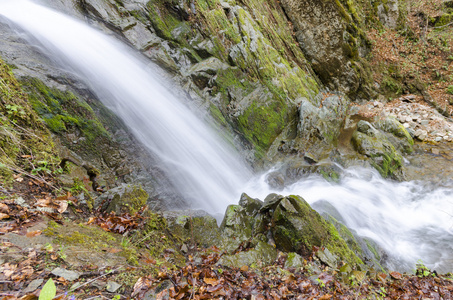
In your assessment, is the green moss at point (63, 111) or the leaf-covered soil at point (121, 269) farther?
the green moss at point (63, 111)

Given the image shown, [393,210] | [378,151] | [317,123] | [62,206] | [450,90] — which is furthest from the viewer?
[450,90]

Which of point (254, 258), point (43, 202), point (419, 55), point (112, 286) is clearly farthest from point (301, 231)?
point (419, 55)

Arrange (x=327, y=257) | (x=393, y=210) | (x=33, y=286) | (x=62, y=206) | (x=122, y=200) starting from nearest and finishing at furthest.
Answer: (x=33, y=286)
(x=62, y=206)
(x=122, y=200)
(x=327, y=257)
(x=393, y=210)

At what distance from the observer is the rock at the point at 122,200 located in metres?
3.29

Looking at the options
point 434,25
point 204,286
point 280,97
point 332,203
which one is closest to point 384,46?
point 434,25

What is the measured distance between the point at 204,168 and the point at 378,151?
22.7ft

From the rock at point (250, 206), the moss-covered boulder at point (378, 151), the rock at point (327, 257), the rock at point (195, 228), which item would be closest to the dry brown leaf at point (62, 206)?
the rock at point (195, 228)

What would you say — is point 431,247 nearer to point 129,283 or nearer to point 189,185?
point 189,185

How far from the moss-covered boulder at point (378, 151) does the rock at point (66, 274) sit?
9.52 m

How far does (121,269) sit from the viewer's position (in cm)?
191

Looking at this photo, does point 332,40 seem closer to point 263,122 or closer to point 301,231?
point 263,122

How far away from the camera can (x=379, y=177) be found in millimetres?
7992

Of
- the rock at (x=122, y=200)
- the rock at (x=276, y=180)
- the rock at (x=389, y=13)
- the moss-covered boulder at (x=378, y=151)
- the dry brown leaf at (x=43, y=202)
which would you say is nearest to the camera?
the dry brown leaf at (x=43, y=202)

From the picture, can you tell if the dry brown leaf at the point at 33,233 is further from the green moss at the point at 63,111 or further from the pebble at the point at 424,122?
the pebble at the point at 424,122
